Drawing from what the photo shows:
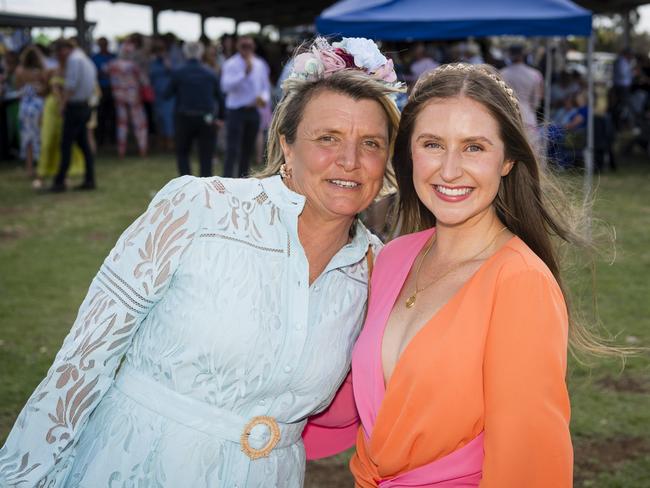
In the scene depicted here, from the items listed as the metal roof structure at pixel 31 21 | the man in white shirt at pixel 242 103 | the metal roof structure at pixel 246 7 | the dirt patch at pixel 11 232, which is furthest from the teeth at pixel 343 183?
the metal roof structure at pixel 246 7

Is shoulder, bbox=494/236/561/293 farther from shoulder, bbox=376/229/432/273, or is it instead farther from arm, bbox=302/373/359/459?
arm, bbox=302/373/359/459

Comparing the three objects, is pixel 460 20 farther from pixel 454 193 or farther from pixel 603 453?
pixel 454 193

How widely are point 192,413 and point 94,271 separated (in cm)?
599

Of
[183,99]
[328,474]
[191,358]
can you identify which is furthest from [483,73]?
[183,99]

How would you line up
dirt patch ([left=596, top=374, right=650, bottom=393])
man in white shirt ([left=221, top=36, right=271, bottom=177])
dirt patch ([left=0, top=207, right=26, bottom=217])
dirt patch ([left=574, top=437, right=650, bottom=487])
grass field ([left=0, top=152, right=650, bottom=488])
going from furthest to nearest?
1. man in white shirt ([left=221, top=36, right=271, bottom=177])
2. dirt patch ([left=0, top=207, right=26, bottom=217])
3. dirt patch ([left=596, top=374, right=650, bottom=393])
4. grass field ([left=0, top=152, right=650, bottom=488])
5. dirt patch ([left=574, top=437, right=650, bottom=487])

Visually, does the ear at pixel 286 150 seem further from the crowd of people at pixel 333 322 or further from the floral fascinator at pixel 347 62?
the floral fascinator at pixel 347 62

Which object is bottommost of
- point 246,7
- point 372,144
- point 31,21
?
point 372,144

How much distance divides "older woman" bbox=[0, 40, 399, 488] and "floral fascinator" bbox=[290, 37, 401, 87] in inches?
16.5

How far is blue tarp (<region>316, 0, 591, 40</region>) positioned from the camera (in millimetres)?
9109

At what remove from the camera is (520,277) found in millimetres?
2117

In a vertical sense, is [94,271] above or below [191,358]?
below

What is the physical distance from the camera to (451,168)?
2.29m

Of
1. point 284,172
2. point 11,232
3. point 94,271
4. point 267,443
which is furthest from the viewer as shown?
point 11,232

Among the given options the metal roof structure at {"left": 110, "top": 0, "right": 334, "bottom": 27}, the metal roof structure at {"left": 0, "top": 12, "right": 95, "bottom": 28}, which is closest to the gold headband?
the metal roof structure at {"left": 0, "top": 12, "right": 95, "bottom": 28}
